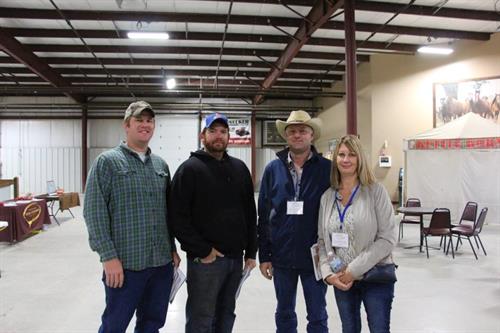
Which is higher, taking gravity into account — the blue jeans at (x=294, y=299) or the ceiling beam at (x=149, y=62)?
the ceiling beam at (x=149, y=62)

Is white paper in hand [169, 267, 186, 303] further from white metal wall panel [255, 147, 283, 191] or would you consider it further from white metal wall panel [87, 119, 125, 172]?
white metal wall panel [87, 119, 125, 172]

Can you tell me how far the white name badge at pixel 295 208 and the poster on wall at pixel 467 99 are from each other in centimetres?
898

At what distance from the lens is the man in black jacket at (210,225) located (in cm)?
180

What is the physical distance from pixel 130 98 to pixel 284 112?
20.8 feet

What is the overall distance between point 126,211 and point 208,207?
40cm

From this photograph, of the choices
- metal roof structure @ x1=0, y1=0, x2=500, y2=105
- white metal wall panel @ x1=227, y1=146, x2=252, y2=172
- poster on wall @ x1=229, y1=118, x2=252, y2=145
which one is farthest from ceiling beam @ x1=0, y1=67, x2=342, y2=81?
white metal wall panel @ x1=227, y1=146, x2=252, y2=172

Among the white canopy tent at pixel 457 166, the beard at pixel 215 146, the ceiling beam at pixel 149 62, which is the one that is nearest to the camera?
the beard at pixel 215 146

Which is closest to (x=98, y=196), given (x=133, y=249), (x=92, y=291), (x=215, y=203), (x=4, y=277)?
(x=133, y=249)

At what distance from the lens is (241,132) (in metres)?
14.9

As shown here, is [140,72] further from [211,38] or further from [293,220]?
[293,220]

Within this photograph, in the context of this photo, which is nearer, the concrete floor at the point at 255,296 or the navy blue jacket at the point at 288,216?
the navy blue jacket at the point at 288,216

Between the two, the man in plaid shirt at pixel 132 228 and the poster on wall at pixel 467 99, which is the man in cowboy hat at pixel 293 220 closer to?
the man in plaid shirt at pixel 132 228

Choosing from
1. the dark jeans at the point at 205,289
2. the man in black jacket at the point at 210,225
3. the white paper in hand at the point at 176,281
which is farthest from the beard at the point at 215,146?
the white paper in hand at the point at 176,281

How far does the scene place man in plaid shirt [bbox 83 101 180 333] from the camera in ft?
5.59
